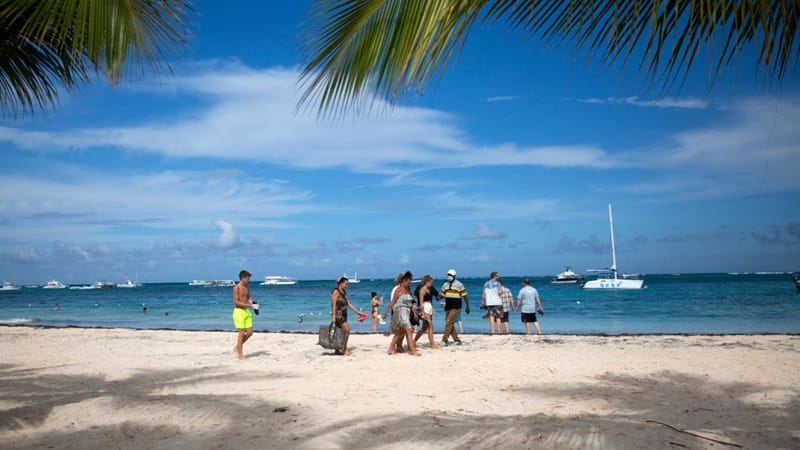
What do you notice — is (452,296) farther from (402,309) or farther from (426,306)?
(402,309)

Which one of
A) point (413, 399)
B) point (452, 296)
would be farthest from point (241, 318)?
point (413, 399)

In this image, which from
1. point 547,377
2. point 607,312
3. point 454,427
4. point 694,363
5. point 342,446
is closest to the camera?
point 342,446

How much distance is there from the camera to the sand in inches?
210

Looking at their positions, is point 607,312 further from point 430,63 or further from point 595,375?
point 430,63

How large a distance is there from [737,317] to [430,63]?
30.4 metres

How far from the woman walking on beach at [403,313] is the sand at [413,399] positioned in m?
0.40

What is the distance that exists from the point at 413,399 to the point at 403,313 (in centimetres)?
400

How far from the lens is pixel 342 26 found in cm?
212

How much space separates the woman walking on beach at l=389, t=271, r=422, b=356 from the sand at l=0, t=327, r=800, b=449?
1.32ft

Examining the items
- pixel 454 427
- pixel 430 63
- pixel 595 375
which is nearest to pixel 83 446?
pixel 454 427

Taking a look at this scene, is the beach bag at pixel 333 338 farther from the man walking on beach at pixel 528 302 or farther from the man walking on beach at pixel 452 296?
the man walking on beach at pixel 528 302

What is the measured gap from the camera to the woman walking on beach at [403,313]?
35.8ft

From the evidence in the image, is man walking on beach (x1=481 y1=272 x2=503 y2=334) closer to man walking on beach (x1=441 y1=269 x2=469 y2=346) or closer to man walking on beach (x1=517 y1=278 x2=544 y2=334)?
man walking on beach (x1=517 y1=278 x2=544 y2=334)

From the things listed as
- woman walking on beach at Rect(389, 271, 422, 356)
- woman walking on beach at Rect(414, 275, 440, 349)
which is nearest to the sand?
woman walking on beach at Rect(389, 271, 422, 356)
